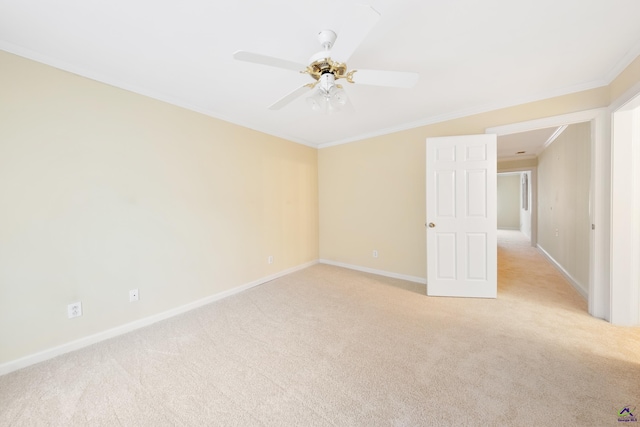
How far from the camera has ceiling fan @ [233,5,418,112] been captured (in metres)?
1.27

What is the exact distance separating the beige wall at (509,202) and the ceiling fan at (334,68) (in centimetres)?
1000

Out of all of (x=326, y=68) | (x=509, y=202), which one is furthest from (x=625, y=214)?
(x=509, y=202)

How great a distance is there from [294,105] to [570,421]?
3194 mm

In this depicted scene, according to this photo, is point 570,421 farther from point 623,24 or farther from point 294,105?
point 294,105

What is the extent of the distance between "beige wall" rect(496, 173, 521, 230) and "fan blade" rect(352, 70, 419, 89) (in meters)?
9.89

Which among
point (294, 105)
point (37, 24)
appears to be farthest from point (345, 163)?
point (37, 24)

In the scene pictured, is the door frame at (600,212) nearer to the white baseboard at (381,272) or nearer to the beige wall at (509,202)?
the white baseboard at (381,272)

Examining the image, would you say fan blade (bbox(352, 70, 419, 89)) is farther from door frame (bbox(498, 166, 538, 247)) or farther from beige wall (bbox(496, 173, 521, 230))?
beige wall (bbox(496, 173, 521, 230))

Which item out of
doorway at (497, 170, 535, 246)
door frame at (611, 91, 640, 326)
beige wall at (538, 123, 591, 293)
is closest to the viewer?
door frame at (611, 91, 640, 326)

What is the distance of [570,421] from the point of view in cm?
127

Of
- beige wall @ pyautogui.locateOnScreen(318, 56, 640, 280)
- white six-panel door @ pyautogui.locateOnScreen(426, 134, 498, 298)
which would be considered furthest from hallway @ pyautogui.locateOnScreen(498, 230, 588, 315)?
beige wall @ pyautogui.locateOnScreen(318, 56, 640, 280)

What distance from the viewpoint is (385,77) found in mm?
1579

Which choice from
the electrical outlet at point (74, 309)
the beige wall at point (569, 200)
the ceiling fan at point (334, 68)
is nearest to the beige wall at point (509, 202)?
the beige wall at point (569, 200)

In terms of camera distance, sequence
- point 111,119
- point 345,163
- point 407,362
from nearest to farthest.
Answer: point 407,362 < point 111,119 < point 345,163
